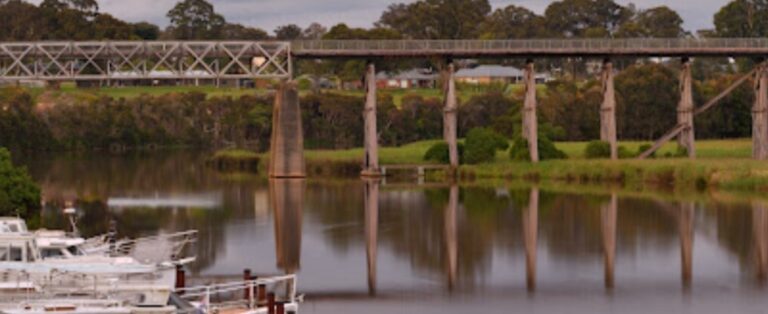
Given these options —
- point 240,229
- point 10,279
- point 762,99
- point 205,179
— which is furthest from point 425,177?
point 10,279

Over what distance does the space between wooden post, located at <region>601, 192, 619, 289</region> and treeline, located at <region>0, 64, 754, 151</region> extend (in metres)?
43.1

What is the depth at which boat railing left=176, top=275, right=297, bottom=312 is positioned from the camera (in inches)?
1890

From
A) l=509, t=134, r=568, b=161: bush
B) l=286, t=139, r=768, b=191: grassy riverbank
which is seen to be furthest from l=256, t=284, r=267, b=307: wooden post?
l=509, t=134, r=568, b=161: bush

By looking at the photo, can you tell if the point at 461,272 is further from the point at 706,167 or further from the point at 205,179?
the point at 205,179

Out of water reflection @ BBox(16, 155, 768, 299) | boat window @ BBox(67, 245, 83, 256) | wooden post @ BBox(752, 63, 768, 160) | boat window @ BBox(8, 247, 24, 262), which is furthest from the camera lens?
wooden post @ BBox(752, 63, 768, 160)

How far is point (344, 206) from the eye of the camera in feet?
290

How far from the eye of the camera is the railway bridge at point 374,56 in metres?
106

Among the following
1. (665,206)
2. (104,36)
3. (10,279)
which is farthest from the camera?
(104,36)

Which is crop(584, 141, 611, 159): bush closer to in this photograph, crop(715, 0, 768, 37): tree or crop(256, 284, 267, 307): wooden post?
crop(256, 284, 267, 307): wooden post

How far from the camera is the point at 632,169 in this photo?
103188 millimetres

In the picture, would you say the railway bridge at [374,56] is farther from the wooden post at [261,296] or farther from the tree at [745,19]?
the tree at [745,19]

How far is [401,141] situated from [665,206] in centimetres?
6611

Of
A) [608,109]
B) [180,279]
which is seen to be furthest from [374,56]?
[180,279]

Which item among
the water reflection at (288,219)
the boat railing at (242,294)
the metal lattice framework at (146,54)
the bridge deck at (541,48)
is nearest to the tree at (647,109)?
the bridge deck at (541,48)
